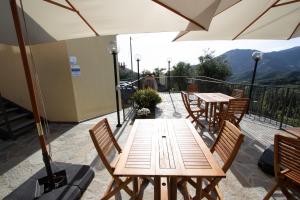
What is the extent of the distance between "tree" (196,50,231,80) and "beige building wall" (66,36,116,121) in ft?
52.5

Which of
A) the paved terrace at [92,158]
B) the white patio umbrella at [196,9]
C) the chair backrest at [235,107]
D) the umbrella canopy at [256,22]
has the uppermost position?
the umbrella canopy at [256,22]

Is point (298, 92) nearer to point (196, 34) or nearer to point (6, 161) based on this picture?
point (196, 34)

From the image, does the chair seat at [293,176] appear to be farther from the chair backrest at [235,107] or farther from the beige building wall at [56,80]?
the beige building wall at [56,80]

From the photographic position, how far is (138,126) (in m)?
2.63

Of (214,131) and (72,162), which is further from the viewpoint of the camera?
(214,131)

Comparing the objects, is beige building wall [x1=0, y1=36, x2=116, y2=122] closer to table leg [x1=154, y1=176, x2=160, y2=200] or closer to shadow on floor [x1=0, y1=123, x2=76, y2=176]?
shadow on floor [x1=0, y1=123, x2=76, y2=176]

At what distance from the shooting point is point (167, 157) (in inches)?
69.7

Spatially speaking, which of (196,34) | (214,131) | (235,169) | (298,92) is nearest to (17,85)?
(196,34)

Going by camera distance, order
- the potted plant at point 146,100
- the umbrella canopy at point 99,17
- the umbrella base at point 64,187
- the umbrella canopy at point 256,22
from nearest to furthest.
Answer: the umbrella canopy at point 99,17
the umbrella base at point 64,187
the umbrella canopy at point 256,22
the potted plant at point 146,100

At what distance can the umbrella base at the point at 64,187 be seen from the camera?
2287mm

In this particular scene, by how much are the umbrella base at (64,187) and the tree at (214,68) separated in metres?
19.8

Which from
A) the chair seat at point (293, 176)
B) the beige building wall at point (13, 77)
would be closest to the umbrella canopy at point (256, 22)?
the chair seat at point (293, 176)

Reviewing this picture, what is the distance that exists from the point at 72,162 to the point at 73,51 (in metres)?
3.59

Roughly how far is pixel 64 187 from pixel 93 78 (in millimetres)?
4448
